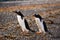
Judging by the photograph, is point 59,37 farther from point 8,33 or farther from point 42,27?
point 8,33

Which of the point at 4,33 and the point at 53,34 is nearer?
the point at 53,34

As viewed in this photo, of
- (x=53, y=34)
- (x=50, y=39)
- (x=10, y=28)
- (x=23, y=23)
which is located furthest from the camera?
(x=10, y=28)

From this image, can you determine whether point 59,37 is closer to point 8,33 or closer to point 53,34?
point 53,34

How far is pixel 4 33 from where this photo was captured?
24.1ft

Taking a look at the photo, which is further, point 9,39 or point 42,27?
point 42,27

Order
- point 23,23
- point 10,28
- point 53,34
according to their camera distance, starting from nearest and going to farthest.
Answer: point 53,34 → point 23,23 → point 10,28

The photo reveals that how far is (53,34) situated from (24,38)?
0.96 metres

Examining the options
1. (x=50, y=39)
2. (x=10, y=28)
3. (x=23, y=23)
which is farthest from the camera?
(x=10, y=28)

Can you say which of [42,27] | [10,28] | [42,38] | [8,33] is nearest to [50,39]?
[42,38]

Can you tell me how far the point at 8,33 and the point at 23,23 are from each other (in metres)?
0.62

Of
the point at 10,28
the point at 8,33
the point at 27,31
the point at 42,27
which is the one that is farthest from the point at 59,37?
the point at 10,28

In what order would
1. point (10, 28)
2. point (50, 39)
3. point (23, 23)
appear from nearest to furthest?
point (50, 39), point (23, 23), point (10, 28)

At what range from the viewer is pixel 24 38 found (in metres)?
6.54

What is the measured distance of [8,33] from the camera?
7.30 metres
